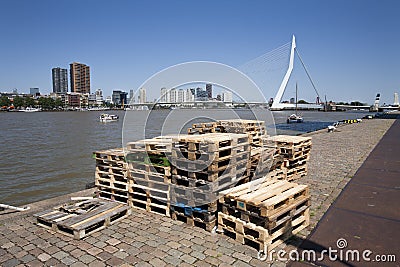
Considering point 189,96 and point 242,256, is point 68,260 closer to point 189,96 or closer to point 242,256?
point 242,256

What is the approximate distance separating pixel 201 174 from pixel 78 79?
693 feet

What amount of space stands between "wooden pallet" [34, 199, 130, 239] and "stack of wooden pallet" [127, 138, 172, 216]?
1.44ft

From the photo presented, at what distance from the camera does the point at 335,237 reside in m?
A: 4.32

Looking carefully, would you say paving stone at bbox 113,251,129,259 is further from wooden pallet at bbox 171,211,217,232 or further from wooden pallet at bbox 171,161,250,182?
wooden pallet at bbox 171,161,250,182

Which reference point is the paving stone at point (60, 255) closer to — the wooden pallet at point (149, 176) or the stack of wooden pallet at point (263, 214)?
the wooden pallet at point (149, 176)

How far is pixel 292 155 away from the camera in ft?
24.8

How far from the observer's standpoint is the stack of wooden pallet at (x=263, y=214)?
3988 millimetres

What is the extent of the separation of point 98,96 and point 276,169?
200496 mm

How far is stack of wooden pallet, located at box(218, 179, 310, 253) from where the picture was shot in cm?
399

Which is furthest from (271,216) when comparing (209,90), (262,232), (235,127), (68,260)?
(235,127)

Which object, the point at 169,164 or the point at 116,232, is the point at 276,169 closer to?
the point at 169,164

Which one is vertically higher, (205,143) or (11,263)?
(205,143)

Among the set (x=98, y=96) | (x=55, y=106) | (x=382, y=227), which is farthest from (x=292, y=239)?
(x=98, y=96)

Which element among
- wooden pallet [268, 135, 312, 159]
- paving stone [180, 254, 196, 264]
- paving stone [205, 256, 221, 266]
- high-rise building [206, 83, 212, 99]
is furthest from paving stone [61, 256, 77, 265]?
wooden pallet [268, 135, 312, 159]
